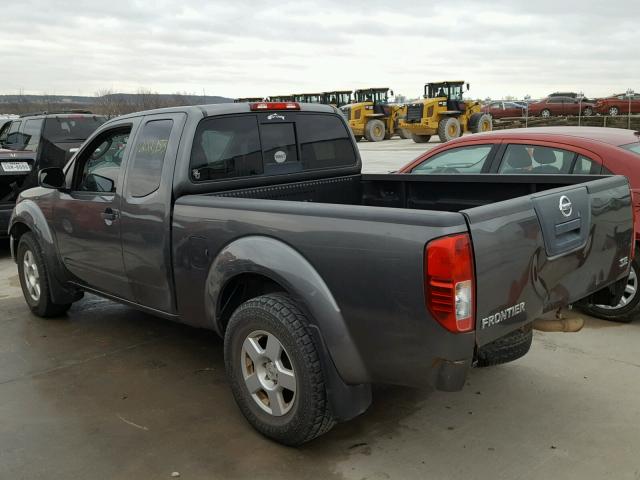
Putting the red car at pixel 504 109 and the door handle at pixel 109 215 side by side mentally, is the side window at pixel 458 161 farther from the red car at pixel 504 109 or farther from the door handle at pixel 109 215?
the red car at pixel 504 109

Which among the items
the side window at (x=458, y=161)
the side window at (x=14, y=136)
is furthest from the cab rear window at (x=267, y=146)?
the side window at (x=14, y=136)

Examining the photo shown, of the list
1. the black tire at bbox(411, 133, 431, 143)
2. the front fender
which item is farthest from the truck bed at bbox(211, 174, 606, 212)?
the black tire at bbox(411, 133, 431, 143)

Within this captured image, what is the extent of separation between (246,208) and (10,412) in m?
2.06

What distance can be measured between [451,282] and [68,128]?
29.4 ft

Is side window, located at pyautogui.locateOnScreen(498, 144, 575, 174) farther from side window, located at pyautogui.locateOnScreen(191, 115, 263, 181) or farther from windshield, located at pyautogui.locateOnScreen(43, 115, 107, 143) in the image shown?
windshield, located at pyautogui.locateOnScreen(43, 115, 107, 143)

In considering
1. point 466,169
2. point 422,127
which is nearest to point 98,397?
point 466,169

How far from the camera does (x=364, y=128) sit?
33906 mm

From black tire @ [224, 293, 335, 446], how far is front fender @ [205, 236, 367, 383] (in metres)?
0.10

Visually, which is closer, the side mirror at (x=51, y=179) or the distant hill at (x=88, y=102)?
the side mirror at (x=51, y=179)

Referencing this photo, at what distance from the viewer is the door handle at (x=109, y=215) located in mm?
4441

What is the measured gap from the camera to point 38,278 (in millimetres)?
5594

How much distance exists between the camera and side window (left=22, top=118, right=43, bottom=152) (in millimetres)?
9680

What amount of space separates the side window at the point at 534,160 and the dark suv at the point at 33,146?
22.0 feet

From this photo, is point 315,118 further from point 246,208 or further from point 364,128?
point 364,128
